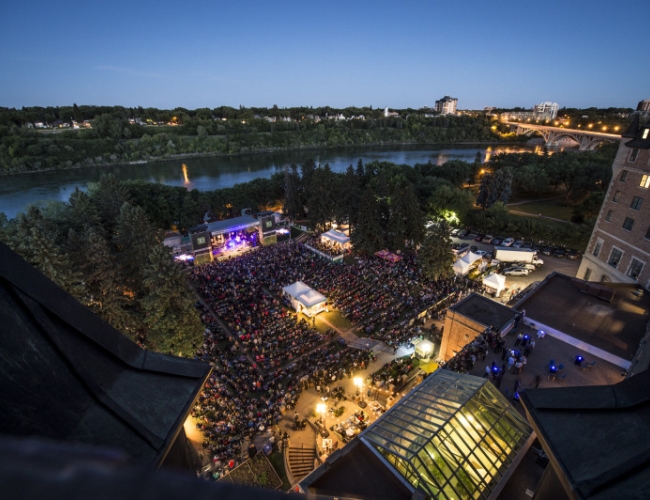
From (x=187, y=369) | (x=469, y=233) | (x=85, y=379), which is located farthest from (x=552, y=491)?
(x=469, y=233)

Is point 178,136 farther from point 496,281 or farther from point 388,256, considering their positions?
point 496,281

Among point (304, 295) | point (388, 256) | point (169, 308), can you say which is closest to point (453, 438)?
point (169, 308)

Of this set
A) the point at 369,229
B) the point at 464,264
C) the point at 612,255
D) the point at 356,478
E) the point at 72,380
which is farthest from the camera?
the point at 369,229

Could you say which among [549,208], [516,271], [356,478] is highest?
[356,478]

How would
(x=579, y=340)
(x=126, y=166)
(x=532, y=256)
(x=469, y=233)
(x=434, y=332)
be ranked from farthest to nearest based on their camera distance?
(x=126, y=166) → (x=469, y=233) → (x=532, y=256) → (x=434, y=332) → (x=579, y=340)

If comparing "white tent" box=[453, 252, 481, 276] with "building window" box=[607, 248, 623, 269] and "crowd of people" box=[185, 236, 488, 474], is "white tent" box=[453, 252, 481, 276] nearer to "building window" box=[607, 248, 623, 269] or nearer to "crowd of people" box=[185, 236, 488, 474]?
"crowd of people" box=[185, 236, 488, 474]

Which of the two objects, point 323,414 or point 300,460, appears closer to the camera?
point 300,460

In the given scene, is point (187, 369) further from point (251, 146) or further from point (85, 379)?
point (251, 146)

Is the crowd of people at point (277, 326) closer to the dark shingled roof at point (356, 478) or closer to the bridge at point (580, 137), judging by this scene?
the dark shingled roof at point (356, 478)
